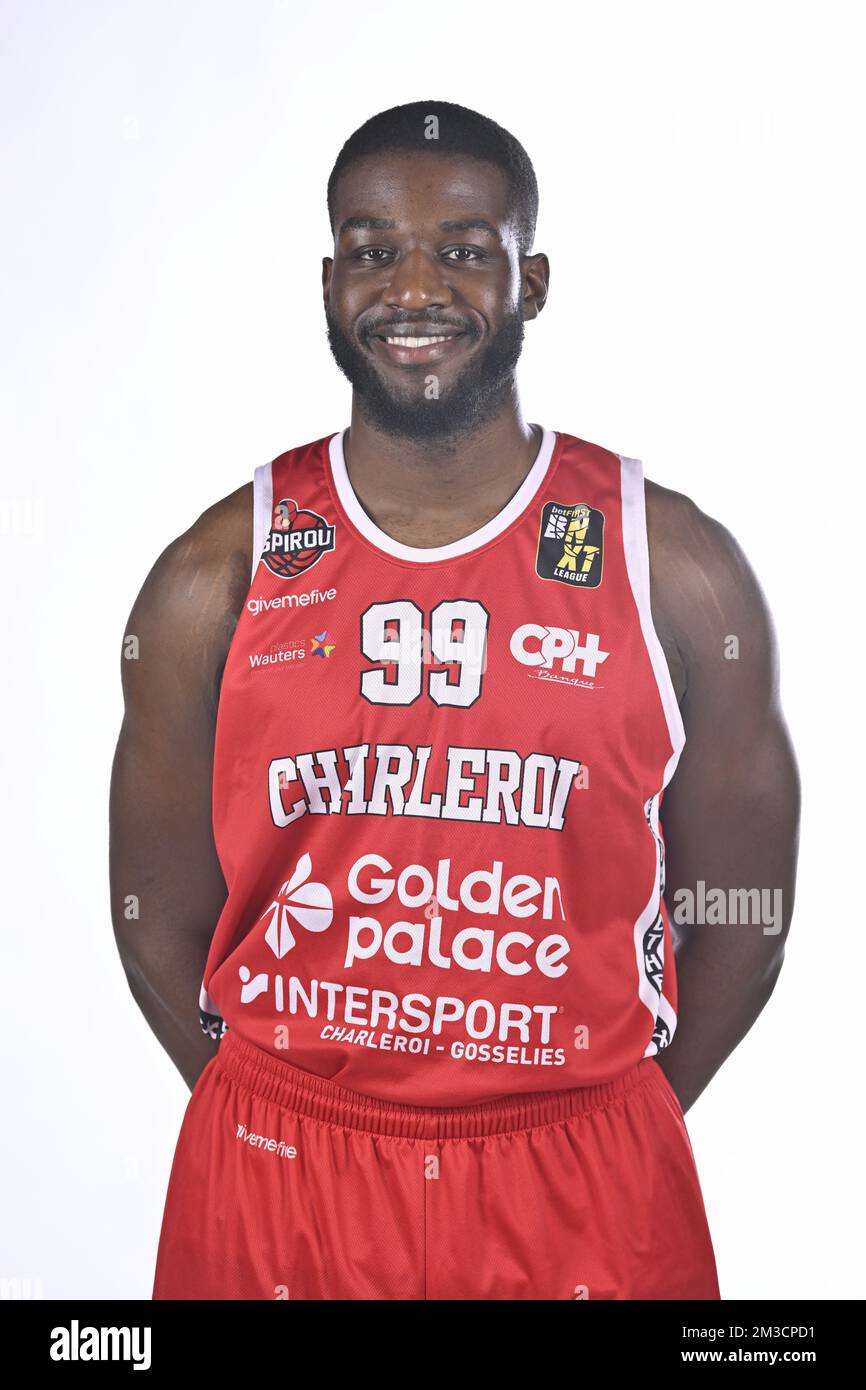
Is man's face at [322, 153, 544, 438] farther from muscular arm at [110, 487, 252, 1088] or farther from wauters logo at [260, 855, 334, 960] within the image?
wauters logo at [260, 855, 334, 960]

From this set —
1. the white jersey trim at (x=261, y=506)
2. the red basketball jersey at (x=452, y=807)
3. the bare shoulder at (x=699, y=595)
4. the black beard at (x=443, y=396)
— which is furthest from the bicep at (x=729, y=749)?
the white jersey trim at (x=261, y=506)

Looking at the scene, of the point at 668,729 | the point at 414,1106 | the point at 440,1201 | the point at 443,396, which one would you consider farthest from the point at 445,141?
the point at 440,1201

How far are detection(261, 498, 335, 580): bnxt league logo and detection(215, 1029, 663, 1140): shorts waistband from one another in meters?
0.69

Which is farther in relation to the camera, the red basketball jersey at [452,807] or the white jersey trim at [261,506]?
the white jersey trim at [261,506]

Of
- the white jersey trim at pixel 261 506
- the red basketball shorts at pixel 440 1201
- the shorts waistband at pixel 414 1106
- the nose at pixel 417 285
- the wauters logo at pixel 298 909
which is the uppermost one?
the nose at pixel 417 285

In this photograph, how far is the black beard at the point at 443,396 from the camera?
2.11 metres

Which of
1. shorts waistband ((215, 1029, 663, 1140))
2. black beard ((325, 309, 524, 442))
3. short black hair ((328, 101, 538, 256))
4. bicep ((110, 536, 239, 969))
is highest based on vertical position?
short black hair ((328, 101, 538, 256))

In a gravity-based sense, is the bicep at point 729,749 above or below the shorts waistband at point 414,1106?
above

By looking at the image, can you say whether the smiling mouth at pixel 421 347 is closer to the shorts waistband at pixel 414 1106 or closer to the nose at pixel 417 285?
the nose at pixel 417 285

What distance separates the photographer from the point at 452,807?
201cm

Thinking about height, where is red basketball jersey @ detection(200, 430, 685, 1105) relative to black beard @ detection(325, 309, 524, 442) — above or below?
below

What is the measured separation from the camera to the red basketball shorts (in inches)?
78.9

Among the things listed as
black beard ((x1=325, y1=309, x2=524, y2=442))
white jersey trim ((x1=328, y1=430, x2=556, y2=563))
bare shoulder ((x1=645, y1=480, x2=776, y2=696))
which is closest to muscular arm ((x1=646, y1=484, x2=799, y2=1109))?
bare shoulder ((x1=645, y1=480, x2=776, y2=696))
